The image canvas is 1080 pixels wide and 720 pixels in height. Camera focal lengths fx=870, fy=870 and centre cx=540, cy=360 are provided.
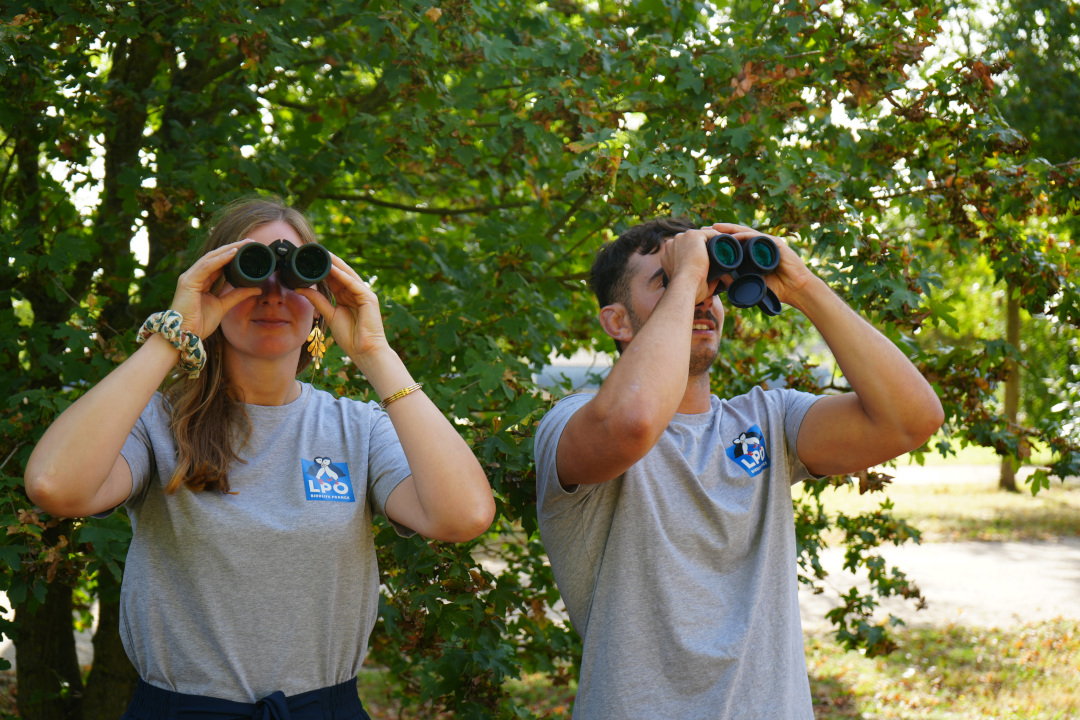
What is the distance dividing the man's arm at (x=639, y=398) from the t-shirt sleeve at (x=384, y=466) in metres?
0.35

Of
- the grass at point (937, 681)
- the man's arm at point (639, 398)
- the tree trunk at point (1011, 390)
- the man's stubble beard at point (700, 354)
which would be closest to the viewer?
the man's arm at point (639, 398)

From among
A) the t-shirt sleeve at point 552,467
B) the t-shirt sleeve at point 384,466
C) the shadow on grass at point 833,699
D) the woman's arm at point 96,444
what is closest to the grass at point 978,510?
the shadow on grass at point 833,699

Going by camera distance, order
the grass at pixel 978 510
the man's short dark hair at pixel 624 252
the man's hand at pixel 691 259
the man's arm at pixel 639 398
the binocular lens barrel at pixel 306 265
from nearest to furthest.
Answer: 1. the man's arm at pixel 639 398
2. the binocular lens barrel at pixel 306 265
3. the man's hand at pixel 691 259
4. the man's short dark hair at pixel 624 252
5. the grass at pixel 978 510

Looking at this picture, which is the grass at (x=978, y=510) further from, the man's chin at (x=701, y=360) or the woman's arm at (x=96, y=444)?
the woman's arm at (x=96, y=444)

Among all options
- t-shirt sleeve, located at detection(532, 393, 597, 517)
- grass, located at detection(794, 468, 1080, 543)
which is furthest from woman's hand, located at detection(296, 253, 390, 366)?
grass, located at detection(794, 468, 1080, 543)

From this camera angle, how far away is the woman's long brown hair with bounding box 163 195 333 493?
5.88ft

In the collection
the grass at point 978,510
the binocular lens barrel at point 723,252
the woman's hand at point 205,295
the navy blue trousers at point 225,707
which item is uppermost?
the binocular lens barrel at point 723,252

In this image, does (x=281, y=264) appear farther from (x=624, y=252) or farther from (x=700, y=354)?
(x=700, y=354)

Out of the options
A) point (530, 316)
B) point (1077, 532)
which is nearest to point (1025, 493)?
point (1077, 532)

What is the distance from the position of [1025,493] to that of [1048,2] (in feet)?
29.2

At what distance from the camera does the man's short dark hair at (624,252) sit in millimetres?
2264

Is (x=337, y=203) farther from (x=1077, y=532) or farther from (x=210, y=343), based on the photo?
(x=1077, y=532)

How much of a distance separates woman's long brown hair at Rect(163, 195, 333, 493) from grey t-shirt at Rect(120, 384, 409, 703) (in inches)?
1.2

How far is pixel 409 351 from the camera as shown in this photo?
361cm
